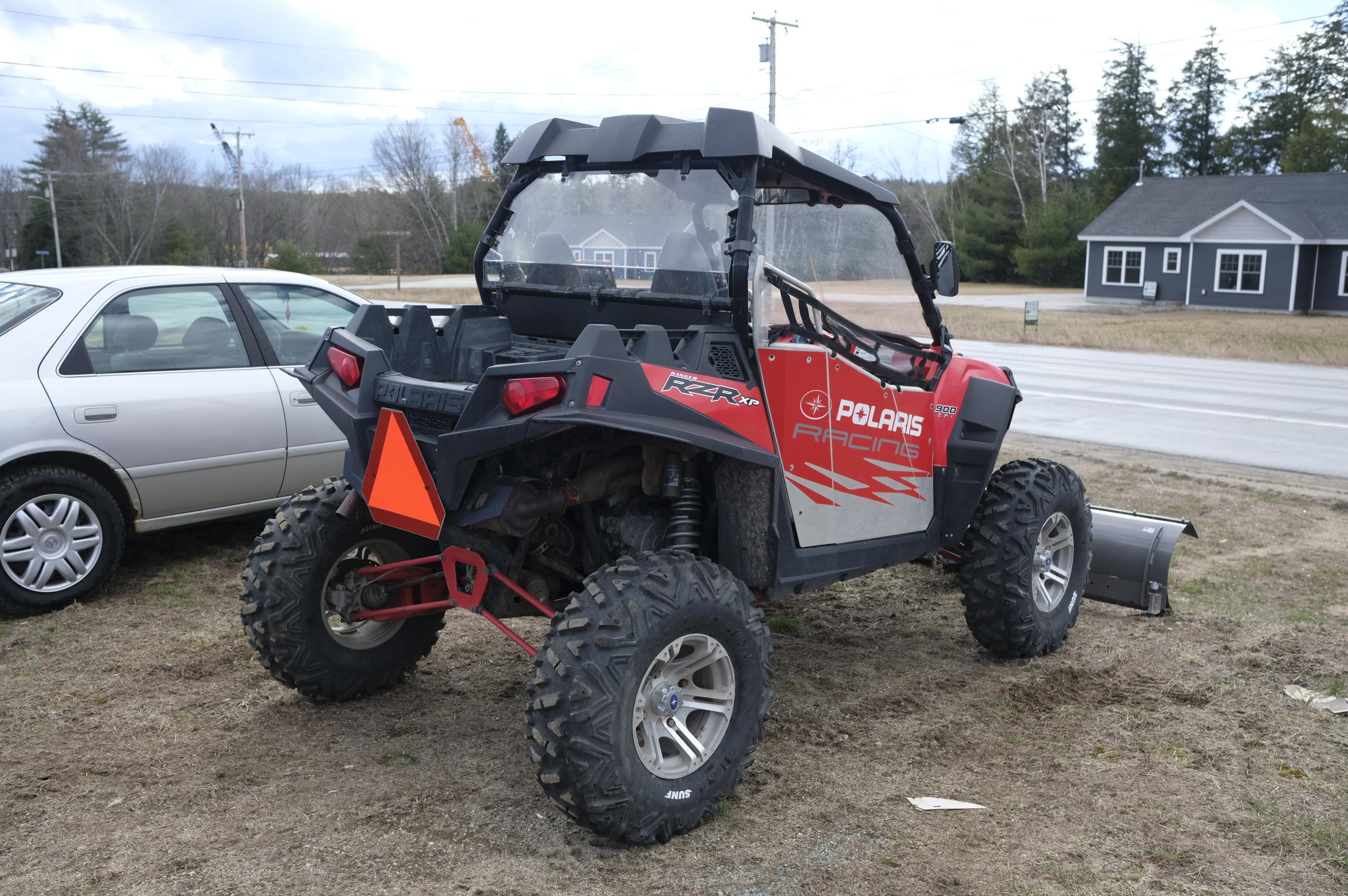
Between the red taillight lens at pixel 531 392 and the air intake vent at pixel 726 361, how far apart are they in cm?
63

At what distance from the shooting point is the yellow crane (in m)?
72.6

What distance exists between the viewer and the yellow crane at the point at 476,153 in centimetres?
7262

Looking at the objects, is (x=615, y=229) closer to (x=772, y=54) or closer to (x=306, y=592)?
(x=306, y=592)

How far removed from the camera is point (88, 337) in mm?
5957

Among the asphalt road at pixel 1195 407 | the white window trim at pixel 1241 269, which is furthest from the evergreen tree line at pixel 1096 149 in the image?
the asphalt road at pixel 1195 407

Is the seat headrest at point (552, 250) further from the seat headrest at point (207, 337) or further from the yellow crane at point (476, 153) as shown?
the yellow crane at point (476, 153)

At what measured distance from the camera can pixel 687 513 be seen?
400 cm

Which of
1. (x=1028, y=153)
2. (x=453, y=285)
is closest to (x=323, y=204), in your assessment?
(x=453, y=285)

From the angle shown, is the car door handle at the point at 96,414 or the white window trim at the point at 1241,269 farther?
the white window trim at the point at 1241,269

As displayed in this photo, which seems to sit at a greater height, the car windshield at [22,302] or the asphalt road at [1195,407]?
the car windshield at [22,302]

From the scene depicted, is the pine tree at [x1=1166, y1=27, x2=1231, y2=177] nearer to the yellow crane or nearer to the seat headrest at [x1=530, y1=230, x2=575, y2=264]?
the yellow crane

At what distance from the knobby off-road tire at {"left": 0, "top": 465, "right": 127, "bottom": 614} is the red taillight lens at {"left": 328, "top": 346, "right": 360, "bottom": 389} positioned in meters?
2.49

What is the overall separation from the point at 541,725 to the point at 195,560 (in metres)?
4.24

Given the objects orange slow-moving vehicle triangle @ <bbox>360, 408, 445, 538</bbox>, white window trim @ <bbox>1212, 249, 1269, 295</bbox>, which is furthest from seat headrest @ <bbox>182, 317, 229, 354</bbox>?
white window trim @ <bbox>1212, 249, 1269, 295</bbox>
